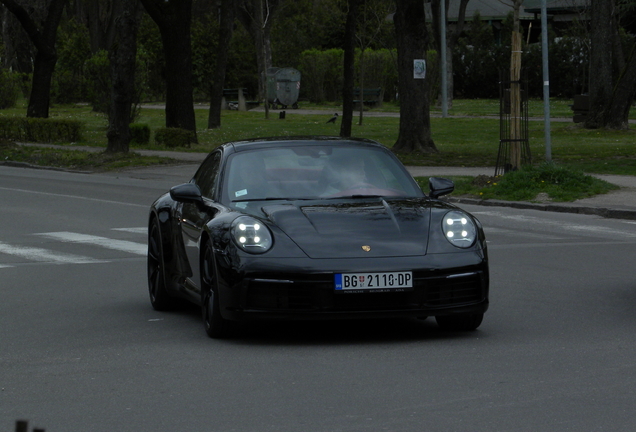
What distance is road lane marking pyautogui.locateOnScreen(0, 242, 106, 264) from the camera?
12.9m

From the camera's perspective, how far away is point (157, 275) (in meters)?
9.58

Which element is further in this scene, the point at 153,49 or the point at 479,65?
the point at 479,65

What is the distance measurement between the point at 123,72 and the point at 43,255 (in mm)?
17389

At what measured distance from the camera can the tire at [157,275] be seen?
9.42 meters

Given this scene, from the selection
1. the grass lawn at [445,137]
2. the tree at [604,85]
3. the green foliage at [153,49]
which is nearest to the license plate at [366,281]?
the grass lawn at [445,137]

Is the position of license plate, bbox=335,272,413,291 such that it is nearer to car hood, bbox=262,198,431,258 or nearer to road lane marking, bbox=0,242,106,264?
car hood, bbox=262,198,431,258

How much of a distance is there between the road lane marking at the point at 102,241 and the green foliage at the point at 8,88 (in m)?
50.6

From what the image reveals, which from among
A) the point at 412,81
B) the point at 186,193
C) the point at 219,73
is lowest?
the point at 186,193

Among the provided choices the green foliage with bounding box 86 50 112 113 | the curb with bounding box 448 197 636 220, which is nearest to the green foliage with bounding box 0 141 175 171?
the green foliage with bounding box 86 50 112 113

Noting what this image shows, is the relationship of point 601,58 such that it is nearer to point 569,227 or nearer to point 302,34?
point 569,227

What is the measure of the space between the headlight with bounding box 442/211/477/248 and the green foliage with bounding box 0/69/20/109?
5912 cm

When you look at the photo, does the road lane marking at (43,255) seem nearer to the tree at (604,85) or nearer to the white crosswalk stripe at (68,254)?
the white crosswalk stripe at (68,254)

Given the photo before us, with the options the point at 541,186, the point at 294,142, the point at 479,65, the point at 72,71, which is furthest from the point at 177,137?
the point at 479,65

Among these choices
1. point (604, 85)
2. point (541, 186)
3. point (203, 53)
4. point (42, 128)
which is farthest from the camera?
point (203, 53)
